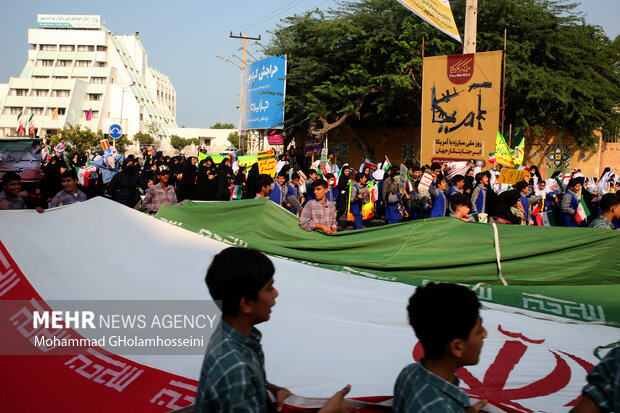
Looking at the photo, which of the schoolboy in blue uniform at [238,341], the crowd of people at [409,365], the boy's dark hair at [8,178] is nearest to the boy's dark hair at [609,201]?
the crowd of people at [409,365]

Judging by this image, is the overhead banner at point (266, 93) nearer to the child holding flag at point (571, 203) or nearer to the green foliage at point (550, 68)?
the green foliage at point (550, 68)

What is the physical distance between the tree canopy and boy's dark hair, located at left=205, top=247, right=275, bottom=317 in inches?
931

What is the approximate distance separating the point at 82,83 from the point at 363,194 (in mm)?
85204

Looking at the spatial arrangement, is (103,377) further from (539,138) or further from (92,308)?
(539,138)

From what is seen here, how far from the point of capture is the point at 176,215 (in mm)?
9086

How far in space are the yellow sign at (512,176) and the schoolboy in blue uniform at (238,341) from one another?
1050cm

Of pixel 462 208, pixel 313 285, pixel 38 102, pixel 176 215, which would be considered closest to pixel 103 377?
pixel 313 285

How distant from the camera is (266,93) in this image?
30938 millimetres

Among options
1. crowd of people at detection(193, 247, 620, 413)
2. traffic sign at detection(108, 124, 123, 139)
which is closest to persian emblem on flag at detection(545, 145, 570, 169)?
traffic sign at detection(108, 124, 123, 139)

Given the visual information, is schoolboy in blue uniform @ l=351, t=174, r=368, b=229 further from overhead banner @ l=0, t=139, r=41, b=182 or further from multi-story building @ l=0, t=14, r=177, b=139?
multi-story building @ l=0, t=14, r=177, b=139

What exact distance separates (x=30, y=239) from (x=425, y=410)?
193 inches

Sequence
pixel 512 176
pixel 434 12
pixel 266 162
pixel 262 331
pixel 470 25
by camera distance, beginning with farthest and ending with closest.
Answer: pixel 266 162
pixel 470 25
pixel 512 176
pixel 434 12
pixel 262 331

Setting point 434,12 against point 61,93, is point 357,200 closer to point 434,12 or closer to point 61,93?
point 434,12

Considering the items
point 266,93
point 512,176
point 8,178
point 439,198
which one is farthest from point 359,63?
point 8,178
